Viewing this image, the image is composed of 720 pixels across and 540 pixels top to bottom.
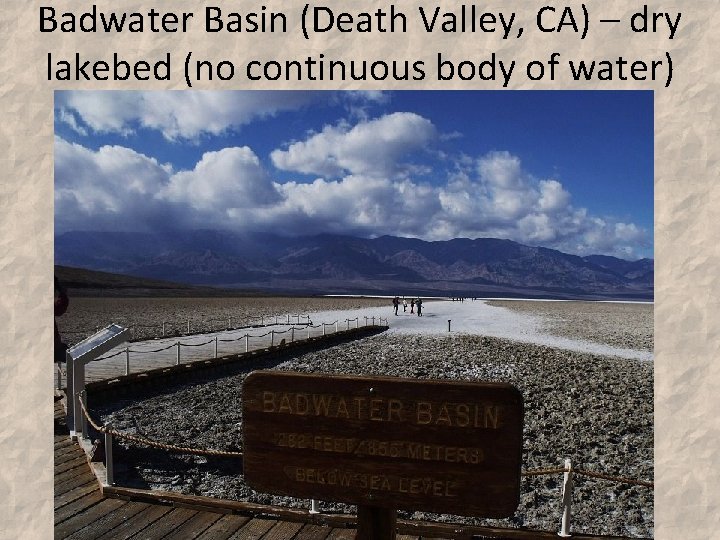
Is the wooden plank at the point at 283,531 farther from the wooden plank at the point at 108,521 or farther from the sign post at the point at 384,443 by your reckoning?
the sign post at the point at 384,443

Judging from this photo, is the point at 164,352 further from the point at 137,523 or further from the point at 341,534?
the point at 341,534

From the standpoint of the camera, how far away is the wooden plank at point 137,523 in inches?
187

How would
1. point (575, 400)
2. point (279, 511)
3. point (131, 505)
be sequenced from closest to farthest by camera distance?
point (279, 511), point (131, 505), point (575, 400)

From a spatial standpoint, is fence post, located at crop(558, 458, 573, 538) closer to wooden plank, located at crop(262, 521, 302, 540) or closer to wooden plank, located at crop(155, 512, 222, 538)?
wooden plank, located at crop(262, 521, 302, 540)

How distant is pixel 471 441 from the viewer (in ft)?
9.46

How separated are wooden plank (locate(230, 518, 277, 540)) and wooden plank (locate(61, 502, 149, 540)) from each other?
4.31ft

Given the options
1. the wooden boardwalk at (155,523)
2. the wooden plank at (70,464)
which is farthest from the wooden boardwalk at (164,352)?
the wooden boardwalk at (155,523)

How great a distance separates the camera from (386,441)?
2.98 metres

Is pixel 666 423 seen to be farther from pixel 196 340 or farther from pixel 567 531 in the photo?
pixel 196 340

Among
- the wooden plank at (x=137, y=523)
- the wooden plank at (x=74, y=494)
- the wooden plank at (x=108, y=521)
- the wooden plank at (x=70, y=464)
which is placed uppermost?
the wooden plank at (x=137, y=523)

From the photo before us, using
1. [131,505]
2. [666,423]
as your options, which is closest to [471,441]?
[131,505]

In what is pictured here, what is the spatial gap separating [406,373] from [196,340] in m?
11.7

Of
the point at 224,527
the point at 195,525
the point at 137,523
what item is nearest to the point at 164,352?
the point at 137,523

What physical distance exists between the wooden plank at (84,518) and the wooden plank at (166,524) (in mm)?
726
